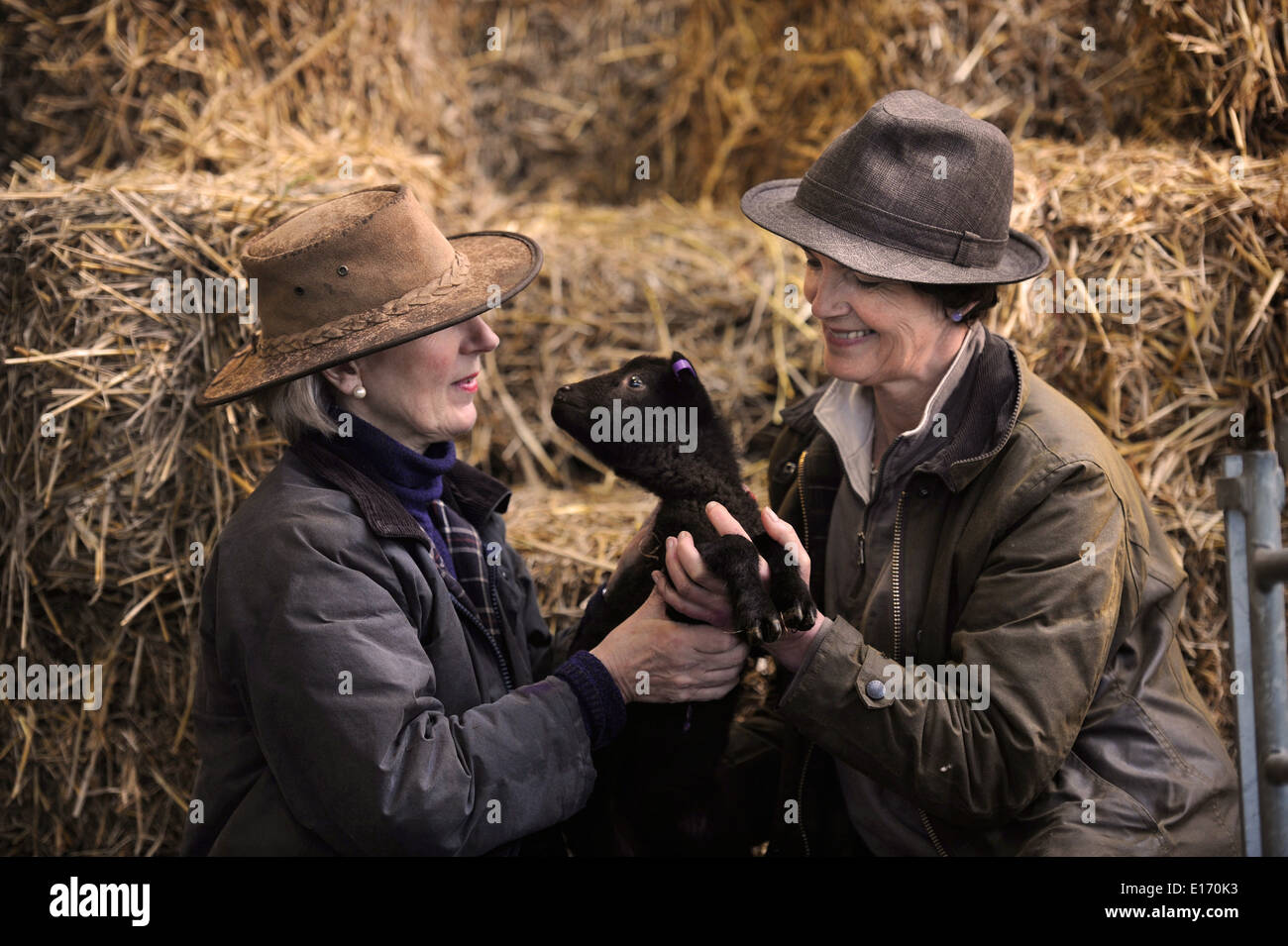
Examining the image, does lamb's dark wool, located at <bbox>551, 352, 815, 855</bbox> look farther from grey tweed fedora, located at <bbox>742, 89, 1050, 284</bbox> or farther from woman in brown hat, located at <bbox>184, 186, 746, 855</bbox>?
grey tweed fedora, located at <bbox>742, 89, 1050, 284</bbox>

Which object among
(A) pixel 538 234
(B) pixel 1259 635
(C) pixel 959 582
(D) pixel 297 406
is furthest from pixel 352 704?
(A) pixel 538 234

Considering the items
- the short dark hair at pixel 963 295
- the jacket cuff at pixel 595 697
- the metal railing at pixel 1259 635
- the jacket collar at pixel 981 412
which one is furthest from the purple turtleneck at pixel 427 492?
the metal railing at pixel 1259 635

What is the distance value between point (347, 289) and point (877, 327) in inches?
48.7

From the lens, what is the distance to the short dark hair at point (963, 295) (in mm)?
2871

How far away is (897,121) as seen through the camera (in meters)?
2.82

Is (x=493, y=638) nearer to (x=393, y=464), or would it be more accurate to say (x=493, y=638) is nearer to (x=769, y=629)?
(x=393, y=464)

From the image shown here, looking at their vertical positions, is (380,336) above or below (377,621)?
above

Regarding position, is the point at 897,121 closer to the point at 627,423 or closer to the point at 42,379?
the point at 627,423

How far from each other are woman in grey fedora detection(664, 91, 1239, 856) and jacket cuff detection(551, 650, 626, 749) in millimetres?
239

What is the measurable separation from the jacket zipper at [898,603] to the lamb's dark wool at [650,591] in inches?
12.6

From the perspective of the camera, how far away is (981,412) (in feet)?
9.31

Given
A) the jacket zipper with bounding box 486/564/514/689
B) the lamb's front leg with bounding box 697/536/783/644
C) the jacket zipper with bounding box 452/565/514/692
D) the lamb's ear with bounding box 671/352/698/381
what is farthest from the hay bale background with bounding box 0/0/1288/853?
the lamb's front leg with bounding box 697/536/783/644

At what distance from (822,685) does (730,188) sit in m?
3.73

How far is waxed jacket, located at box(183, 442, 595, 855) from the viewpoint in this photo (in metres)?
2.38
